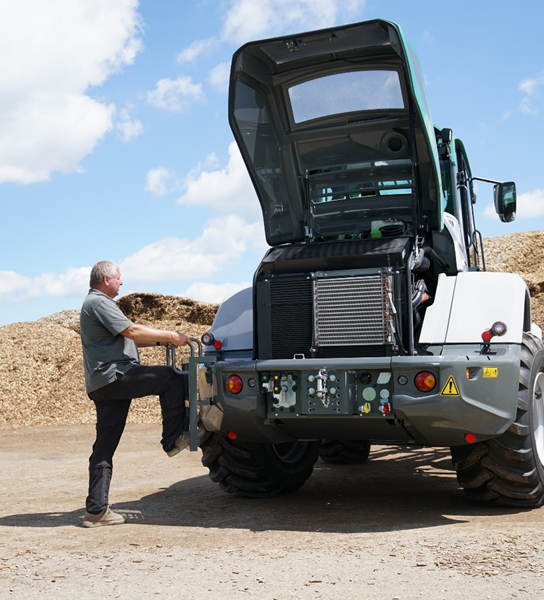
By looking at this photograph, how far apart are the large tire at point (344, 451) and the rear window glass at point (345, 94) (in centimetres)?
396

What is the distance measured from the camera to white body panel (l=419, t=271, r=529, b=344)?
592 cm

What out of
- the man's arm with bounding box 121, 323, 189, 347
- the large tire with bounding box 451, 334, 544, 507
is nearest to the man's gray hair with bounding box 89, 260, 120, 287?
the man's arm with bounding box 121, 323, 189, 347

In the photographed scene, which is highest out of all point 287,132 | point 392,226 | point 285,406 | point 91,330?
point 287,132

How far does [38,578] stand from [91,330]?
7.03 ft

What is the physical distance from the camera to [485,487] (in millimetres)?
6172

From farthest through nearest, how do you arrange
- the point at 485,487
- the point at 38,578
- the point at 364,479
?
1. the point at 364,479
2. the point at 485,487
3. the point at 38,578

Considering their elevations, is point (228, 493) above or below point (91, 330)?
below

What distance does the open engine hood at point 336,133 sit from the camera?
21.1ft

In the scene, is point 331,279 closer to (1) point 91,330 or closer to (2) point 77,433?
(1) point 91,330

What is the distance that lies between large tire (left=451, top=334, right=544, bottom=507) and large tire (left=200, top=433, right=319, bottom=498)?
167cm

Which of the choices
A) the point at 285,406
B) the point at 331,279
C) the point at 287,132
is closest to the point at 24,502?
the point at 285,406

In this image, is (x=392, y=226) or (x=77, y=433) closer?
(x=392, y=226)

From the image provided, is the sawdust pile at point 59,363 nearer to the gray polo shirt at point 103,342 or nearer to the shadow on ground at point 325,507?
the shadow on ground at point 325,507

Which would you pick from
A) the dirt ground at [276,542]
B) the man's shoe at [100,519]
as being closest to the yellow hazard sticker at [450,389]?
the dirt ground at [276,542]
